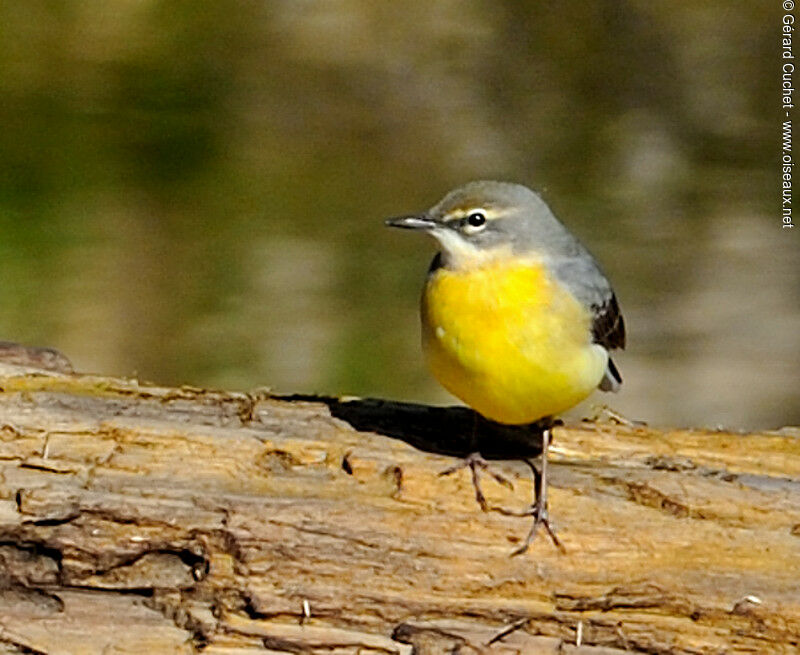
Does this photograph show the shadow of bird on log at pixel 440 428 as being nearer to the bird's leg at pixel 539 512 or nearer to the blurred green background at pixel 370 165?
the bird's leg at pixel 539 512

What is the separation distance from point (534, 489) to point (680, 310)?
14.9ft

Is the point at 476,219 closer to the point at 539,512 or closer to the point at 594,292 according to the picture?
the point at 594,292

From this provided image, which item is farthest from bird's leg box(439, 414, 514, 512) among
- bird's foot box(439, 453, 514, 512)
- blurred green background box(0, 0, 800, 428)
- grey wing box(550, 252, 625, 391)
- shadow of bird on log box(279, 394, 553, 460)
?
blurred green background box(0, 0, 800, 428)

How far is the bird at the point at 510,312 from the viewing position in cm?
468

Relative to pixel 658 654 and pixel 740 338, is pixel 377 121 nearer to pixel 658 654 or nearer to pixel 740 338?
pixel 740 338

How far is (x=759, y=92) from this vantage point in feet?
31.5

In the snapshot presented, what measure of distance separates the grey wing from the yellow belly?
0.05 meters

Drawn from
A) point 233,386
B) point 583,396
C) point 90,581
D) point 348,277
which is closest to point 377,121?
point 348,277

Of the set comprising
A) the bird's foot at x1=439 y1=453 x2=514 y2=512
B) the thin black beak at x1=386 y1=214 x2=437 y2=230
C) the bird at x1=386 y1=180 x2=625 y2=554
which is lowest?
the bird's foot at x1=439 y1=453 x2=514 y2=512

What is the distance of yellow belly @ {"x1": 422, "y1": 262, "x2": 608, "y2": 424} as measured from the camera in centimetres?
468

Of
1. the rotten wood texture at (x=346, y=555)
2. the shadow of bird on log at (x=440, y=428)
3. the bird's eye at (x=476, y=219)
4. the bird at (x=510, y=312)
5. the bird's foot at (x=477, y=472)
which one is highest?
the bird's eye at (x=476, y=219)

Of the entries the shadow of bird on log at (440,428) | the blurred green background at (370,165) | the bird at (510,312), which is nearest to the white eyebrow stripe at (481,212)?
the bird at (510,312)

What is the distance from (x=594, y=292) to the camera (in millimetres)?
4934

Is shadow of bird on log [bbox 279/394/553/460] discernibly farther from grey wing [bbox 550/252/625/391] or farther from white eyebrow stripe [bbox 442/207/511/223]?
white eyebrow stripe [bbox 442/207/511/223]
